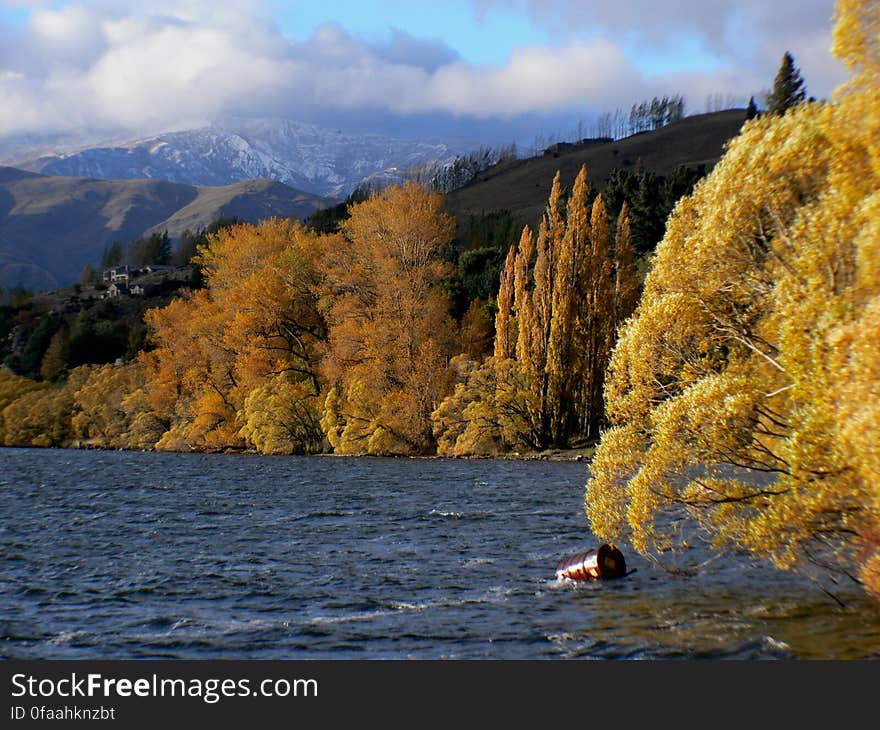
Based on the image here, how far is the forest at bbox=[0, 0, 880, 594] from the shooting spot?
57.3 ft

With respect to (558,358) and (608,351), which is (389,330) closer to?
(558,358)

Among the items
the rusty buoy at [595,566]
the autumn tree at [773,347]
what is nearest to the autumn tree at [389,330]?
the rusty buoy at [595,566]

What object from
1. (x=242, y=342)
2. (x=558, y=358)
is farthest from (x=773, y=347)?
(x=242, y=342)

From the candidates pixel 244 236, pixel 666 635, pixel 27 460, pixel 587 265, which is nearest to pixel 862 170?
pixel 666 635

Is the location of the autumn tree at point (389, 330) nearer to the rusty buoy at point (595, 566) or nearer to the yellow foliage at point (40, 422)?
the yellow foliage at point (40, 422)

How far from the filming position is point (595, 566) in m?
24.2

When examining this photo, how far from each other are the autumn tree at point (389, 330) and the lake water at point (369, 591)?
30138 mm

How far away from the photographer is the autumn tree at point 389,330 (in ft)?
244

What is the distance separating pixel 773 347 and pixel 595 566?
24.6 ft

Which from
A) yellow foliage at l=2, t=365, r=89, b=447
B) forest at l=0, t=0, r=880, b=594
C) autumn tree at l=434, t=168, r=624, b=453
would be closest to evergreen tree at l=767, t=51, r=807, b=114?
forest at l=0, t=0, r=880, b=594

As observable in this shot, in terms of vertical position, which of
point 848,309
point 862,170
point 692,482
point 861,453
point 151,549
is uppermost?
point 862,170

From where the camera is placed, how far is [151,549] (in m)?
31.0

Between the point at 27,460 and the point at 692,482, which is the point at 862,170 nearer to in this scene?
the point at 692,482

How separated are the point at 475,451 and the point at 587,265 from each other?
655 inches
